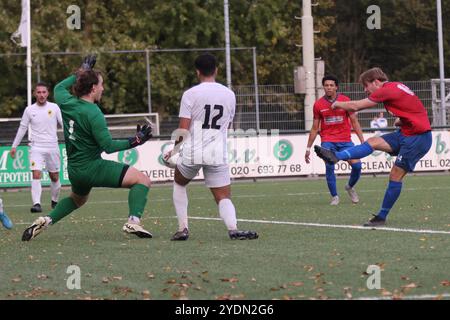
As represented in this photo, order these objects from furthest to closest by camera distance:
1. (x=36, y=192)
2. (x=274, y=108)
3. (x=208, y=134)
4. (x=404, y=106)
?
(x=274, y=108) < (x=36, y=192) < (x=404, y=106) < (x=208, y=134)

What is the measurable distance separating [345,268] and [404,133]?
14.3ft

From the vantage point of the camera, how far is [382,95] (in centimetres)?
1340

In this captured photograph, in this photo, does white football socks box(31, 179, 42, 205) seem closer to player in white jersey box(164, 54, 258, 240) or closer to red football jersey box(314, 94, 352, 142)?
red football jersey box(314, 94, 352, 142)

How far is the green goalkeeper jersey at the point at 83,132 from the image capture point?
1254 centimetres

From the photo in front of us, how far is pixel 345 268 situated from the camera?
9.70m

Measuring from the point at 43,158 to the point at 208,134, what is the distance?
8065mm

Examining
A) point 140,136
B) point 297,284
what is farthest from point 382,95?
point 297,284

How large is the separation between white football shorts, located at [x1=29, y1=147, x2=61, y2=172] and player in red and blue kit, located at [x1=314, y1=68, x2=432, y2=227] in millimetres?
7226

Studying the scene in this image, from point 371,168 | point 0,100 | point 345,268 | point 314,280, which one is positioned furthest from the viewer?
point 0,100

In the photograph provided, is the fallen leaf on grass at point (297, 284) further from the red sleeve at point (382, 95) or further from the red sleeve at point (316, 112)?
the red sleeve at point (316, 112)

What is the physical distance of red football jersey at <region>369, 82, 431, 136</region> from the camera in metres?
13.5

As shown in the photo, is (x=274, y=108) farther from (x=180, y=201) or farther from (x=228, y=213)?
(x=228, y=213)
